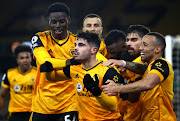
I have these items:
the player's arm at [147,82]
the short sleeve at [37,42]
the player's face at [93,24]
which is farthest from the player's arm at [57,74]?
the player's face at [93,24]

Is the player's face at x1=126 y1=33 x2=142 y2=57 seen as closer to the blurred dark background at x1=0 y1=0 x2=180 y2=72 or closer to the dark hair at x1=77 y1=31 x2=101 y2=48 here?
the dark hair at x1=77 y1=31 x2=101 y2=48

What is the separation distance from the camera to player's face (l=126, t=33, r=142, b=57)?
504cm

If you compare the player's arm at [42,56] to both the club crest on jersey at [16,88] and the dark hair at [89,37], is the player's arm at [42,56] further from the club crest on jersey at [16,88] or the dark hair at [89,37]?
the club crest on jersey at [16,88]

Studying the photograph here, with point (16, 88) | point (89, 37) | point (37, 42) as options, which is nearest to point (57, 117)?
point (37, 42)

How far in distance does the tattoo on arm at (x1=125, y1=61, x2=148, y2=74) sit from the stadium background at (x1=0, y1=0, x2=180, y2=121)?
9772 mm

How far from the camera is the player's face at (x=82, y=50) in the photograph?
4188 millimetres

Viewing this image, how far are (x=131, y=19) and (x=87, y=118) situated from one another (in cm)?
1164

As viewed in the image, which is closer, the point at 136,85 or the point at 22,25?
the point at 136,85

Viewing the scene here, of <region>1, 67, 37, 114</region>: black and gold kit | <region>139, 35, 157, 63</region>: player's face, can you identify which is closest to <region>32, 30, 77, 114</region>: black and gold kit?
<region>139, 35, 157, 63</region>: player's face

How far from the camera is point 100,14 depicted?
15508 millimetres

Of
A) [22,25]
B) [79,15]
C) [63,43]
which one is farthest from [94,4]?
[63,43]

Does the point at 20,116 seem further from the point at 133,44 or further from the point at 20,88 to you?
the point at 133,44

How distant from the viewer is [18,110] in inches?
274

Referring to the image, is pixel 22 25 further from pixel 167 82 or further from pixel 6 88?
pixel 167 82
